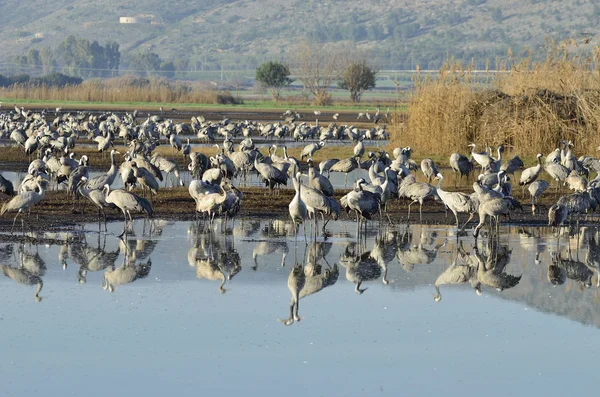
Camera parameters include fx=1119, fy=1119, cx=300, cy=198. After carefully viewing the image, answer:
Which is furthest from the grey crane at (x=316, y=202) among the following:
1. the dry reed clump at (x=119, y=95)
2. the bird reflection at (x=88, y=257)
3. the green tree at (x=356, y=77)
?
the green tree at (x=356, y=77)

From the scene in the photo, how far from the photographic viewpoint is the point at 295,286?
13.6 meters

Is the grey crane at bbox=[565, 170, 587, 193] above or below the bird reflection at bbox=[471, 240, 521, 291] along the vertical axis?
above

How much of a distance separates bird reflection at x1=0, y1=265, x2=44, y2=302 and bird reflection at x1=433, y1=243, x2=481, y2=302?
477 centimetres

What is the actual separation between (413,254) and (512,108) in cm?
1668

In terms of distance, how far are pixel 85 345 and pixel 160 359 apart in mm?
916

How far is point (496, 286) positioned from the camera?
1388 cm

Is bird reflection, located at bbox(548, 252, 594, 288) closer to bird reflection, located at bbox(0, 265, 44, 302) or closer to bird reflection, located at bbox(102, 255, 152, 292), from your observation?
bird reflection, located at bbox(102, 255, 152, 292)

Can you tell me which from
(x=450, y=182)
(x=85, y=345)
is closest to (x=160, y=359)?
(x=85, y=345)

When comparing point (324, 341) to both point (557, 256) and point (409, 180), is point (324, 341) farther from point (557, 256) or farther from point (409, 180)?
point (409, 180)

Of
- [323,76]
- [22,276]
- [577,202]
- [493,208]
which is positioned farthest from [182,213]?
[323,76]

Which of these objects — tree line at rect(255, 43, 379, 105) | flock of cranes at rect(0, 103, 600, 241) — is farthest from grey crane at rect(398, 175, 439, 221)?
tree line at rect(255, 43, 379, 105)

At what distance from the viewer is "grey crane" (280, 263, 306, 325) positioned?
39.2ft

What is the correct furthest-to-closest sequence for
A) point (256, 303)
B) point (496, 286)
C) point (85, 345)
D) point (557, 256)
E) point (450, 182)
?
point (450, 182)
point (557, 256)
point (496, 286)
point (256, 303)
point (85, 345)

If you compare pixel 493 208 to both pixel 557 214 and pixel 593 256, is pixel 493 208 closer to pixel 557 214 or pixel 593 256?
pixel 557 214
